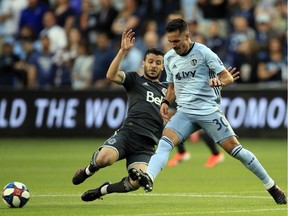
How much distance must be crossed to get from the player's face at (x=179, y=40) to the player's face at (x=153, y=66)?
74cm

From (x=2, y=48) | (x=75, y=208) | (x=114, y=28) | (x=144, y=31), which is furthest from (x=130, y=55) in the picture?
(x=75, y=208)

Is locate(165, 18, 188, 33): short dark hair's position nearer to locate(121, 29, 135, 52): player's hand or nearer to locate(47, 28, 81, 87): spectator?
locate(121, 29, 135, 52): player's hand

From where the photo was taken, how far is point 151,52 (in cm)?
1197

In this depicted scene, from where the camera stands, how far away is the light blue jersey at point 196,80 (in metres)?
11.3

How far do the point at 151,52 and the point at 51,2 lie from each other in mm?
16023

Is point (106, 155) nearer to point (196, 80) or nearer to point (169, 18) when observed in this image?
point (196, 80)

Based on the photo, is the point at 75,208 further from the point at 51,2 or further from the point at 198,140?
the point at 51,2

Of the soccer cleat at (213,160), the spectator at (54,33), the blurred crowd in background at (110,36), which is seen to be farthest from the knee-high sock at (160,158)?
the spectator at (54,33)

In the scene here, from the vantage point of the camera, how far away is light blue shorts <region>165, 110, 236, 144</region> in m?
11.2

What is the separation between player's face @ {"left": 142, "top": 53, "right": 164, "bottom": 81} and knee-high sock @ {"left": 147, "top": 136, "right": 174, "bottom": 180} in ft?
4.22

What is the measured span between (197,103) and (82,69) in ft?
42.5

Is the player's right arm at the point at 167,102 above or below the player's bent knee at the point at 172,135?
above

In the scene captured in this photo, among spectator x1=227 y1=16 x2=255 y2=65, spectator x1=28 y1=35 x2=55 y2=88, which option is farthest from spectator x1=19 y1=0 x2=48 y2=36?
spectator x1=227 y1=16 x2=255 y2=65

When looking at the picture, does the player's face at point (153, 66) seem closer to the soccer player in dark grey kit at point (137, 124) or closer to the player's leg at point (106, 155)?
the soccer player in dark grey kit at point (137, 124)
